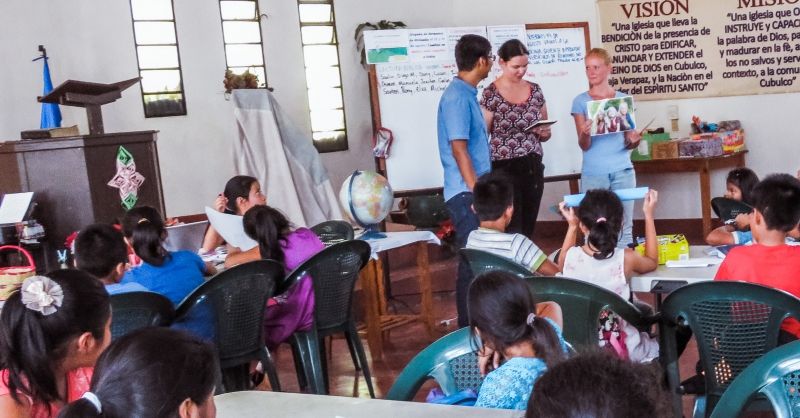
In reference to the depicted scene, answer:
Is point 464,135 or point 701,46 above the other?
point 701,46

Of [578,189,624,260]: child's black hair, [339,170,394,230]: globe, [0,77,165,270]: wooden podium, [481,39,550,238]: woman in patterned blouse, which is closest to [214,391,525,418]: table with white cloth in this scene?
[578,189,624,260]: child's black hair

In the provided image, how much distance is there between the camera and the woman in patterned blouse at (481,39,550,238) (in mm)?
4863

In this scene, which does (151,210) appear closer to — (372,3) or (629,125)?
(629,125)

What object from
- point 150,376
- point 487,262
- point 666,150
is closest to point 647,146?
point 666,150

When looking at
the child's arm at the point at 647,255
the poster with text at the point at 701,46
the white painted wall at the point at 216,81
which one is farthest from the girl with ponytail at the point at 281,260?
the poster with text at the point at 701,46

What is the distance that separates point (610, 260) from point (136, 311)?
5.09ft

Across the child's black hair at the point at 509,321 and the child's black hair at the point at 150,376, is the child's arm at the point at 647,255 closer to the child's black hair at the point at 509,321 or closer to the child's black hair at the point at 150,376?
the child's black hair at the point at 509,321

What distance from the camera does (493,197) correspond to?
3523 mm

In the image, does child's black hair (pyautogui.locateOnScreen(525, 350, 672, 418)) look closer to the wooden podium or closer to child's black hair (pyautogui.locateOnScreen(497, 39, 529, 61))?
the wooden podium

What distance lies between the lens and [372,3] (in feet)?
25.4

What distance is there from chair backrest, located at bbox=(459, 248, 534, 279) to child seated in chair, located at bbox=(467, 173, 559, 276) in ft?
0.47

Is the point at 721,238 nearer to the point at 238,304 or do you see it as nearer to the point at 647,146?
the point at 238,304

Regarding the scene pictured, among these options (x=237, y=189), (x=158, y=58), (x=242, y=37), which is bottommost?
(x=237, y=189)

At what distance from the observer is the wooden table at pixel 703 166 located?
693 centimetres
